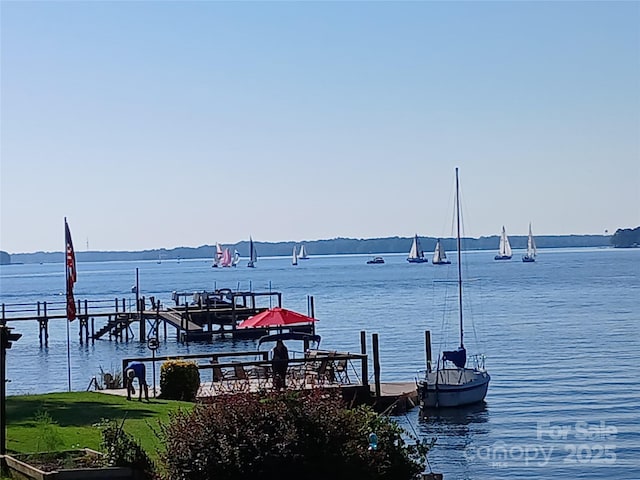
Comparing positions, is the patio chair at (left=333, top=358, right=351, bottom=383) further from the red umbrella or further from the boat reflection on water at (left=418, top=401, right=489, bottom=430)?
the boat reflection on water at (left=418, top=401, right=489, bottom=430)

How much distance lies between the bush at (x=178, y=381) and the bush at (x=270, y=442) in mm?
12899

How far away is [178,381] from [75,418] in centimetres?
504

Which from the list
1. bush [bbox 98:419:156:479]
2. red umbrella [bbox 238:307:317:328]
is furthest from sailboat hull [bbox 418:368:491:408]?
bush [bbox 98:419:156:479]

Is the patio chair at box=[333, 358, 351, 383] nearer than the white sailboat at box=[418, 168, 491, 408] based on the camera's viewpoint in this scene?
Yes

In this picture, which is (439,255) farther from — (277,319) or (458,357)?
(277,319)

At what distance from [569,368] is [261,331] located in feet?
83.8

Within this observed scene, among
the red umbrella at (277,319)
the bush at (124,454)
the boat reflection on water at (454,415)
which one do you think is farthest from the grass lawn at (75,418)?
the boat reflection on water at (454,415)

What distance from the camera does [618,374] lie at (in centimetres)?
3678

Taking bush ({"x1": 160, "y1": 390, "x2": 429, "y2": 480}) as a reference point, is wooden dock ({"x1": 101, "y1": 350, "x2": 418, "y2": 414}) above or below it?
below

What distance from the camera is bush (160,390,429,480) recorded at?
9594 millimetres

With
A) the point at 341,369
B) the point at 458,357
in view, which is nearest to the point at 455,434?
the point at 341,369

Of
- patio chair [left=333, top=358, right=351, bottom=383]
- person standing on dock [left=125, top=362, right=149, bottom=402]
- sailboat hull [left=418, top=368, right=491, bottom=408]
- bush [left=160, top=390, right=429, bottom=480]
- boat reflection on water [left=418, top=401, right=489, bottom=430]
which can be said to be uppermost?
bush [left=160, top=390, right=429, bottom=480]

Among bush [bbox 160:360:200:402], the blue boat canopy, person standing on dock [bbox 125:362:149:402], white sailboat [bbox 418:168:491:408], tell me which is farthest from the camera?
the blue boat canopy

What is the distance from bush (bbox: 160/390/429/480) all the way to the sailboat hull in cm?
2086
